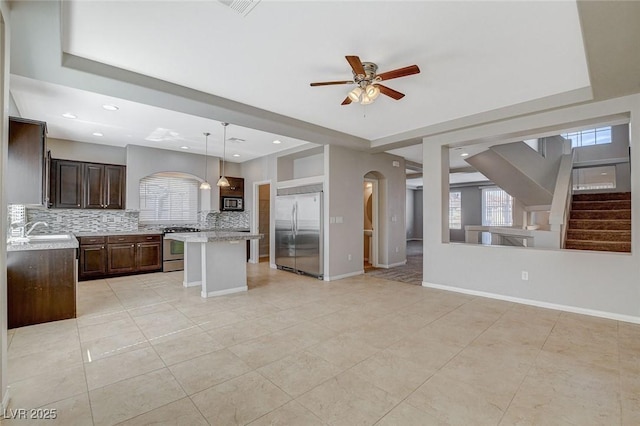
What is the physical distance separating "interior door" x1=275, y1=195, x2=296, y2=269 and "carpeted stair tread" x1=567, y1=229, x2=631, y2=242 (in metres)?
4.91

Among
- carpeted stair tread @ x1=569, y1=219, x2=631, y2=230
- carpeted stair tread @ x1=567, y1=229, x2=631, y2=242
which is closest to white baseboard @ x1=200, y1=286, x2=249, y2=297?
carpeted stair tread @ x1=567, y1=229, x2=631, y2=242

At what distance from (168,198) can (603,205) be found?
9.03 meters

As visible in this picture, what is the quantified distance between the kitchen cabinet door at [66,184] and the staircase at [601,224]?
343 inches

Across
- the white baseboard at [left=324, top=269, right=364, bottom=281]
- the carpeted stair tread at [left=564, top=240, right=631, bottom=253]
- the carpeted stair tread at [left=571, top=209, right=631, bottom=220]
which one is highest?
the carpeted stair tread at [left=571, top=209, right=631, bottom=220]

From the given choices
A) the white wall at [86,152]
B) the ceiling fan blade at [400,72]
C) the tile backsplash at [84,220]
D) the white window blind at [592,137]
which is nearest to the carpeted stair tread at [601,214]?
the white window blind at [592,137]

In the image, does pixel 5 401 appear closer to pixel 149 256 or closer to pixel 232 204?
pixel 149 256

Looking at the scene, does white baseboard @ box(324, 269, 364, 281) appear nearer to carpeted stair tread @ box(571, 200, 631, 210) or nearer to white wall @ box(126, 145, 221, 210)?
white wall @ box(126, 145, 221, 210)

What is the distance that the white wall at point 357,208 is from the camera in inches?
222

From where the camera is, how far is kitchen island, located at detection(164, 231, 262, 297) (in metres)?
4.41

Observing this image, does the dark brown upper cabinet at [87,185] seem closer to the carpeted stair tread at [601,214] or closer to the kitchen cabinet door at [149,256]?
the kitchen cabinet door at [149,256]

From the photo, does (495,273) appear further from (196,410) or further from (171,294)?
(171,294)

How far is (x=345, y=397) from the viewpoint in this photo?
6.57 ft

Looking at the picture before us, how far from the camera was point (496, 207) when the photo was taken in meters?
11.6

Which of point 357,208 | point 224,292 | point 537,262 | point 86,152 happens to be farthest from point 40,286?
point 537,262
